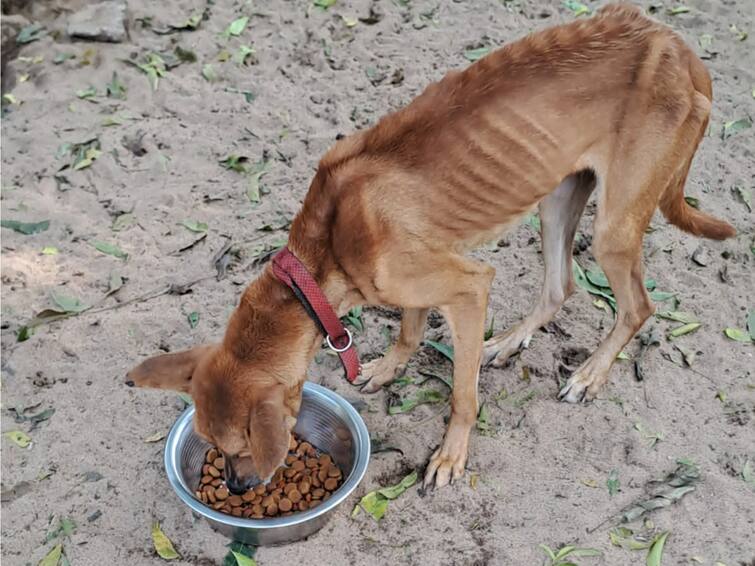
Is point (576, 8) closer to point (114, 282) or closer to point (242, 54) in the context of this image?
point (242, 54)

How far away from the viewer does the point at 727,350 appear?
191 inches

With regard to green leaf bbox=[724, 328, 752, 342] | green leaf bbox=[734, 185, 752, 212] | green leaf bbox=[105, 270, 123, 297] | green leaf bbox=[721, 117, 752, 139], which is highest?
green leaf bbox=[721, 117, 752, 139]

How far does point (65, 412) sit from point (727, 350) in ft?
12.1

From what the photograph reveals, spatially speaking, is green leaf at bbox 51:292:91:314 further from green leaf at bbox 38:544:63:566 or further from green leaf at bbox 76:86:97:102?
green leaf at bbox 76:86:97:102

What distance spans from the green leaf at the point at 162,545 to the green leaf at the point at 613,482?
2.09 metres

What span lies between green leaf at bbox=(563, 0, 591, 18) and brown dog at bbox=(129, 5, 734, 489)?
318 centimetres

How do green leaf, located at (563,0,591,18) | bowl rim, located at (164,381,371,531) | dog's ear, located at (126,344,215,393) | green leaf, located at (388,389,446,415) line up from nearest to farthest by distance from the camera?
dog's ear, located at (126,344,215,393), bowl rim, located at (164,381,371,531), green leaf, located at (388,389,446,415), green leaf, located at (563,0,591,18)

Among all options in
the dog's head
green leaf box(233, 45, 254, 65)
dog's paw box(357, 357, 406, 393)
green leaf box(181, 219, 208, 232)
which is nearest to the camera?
the dog's head

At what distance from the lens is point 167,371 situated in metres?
3.63

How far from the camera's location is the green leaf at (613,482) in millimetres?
4156

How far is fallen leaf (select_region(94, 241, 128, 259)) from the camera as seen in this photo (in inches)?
218

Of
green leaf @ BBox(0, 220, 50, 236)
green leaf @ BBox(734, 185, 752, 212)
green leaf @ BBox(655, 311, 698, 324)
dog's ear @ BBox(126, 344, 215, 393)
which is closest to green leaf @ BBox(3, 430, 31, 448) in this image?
dog's ear @ BBox(126, 344, 215, 393)

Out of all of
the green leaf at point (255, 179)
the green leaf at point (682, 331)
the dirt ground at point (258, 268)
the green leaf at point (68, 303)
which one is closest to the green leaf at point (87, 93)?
the dirt ground at point (258, 268)

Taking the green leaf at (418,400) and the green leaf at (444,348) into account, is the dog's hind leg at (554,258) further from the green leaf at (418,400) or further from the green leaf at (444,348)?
the green leaf at (418,400)
